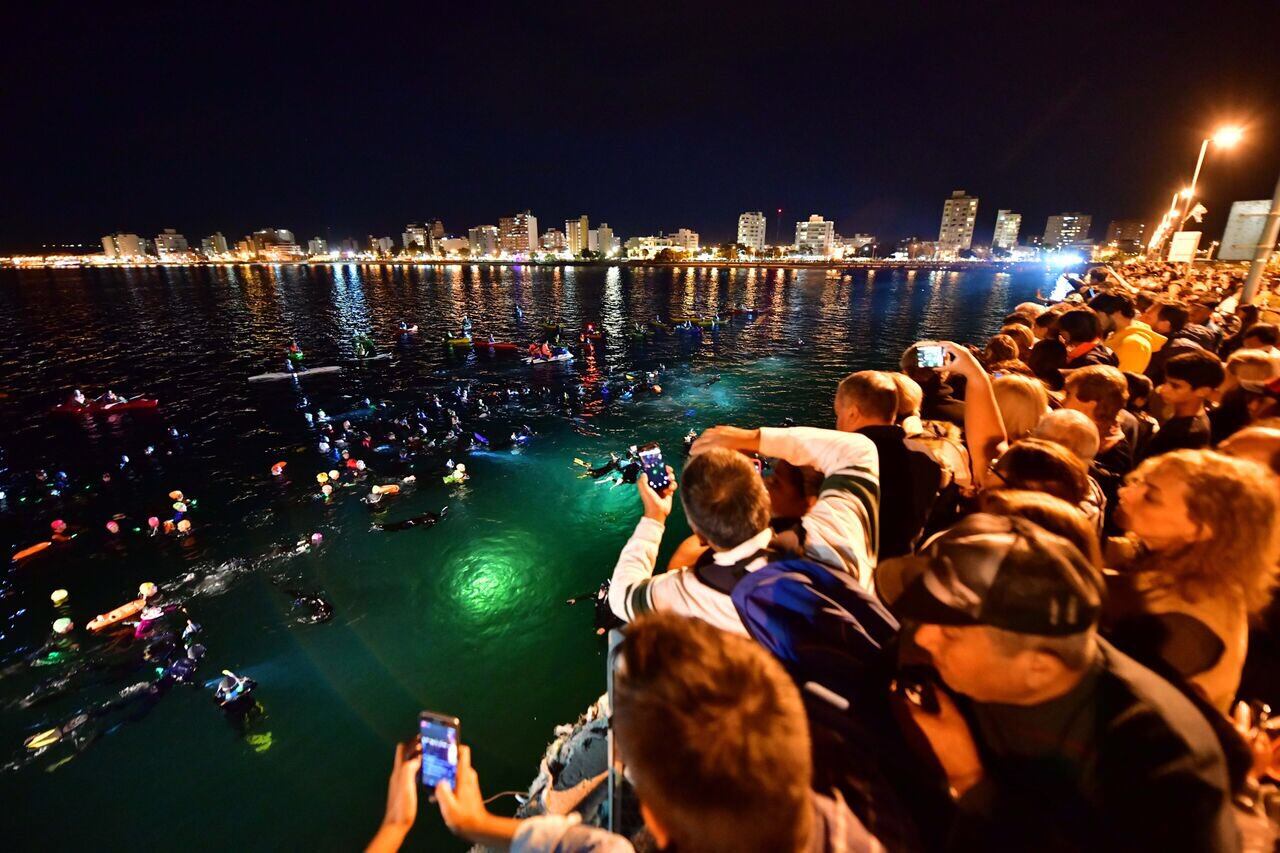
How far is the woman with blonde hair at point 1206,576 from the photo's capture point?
2471 millimetres

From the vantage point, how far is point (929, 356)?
6.61 meters

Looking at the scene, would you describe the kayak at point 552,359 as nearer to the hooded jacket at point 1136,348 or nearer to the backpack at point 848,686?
the hooded jacket at point 1136,348

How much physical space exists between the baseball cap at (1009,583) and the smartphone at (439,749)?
99.5 inches

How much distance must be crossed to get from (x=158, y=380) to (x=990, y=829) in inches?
1888

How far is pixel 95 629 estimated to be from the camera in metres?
11.4

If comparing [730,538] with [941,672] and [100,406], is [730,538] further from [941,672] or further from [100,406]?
[100,406]

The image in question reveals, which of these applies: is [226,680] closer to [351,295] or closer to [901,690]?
[901,690]

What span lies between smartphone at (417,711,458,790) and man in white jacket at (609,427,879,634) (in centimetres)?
114

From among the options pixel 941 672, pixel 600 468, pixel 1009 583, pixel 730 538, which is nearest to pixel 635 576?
pixel 730 538

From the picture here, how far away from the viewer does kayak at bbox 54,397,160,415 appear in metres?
27.3

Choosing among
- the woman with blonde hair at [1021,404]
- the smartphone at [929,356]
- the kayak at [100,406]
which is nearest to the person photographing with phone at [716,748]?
the woman with blonde hair at [1021,404]

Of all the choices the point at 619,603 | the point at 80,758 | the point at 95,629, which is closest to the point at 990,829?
the point at 619,603

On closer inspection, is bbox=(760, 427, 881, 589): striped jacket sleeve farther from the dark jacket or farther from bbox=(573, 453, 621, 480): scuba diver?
bbox=(573, 453, 621, 480): scuba diver

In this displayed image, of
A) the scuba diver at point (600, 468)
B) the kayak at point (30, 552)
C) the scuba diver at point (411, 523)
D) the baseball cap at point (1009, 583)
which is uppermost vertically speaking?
the baseball cap at point (1009, 583)
